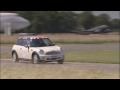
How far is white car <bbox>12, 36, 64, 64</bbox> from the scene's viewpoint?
1944cm

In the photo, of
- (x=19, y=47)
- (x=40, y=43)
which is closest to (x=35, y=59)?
(x=40, y=43)

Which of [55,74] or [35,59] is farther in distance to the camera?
[35,59]

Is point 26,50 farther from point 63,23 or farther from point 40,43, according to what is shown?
point 63,23

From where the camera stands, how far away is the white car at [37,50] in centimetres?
1944

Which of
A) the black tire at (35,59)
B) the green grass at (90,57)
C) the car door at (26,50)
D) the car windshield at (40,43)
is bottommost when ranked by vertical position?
the green grass at (90,57)

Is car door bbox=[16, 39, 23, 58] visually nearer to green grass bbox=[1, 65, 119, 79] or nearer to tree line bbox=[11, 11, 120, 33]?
tree line bbox=[11, 11, 120, 33]

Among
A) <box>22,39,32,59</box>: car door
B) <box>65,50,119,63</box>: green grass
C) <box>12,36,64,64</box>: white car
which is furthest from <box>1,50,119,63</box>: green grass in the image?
<box>22,39,32,59</box>: car door

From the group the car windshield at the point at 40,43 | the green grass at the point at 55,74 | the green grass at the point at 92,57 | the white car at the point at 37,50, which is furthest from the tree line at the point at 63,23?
the green grass at the point at 92,57

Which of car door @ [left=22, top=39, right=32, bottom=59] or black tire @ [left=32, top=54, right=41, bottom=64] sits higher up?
car door @ [left=22, top=39, right=32, bottom=59]

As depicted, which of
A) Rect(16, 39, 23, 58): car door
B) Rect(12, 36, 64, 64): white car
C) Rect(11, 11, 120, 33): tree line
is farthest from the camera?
Rect(16, 39, 23, 58): car door

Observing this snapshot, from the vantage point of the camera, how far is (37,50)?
19.6 meters

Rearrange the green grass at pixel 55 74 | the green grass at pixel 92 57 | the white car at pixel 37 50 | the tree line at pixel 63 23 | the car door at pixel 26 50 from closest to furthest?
1. the green grass at pixel 55 74
2. the tree line at pixel 63 23
3. the white car at pixel 37 50
4. the car door at pixel 26 50
5. the green grass at pixel 92 57

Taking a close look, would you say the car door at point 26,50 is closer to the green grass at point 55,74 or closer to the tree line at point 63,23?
the tree line at point 63,23
